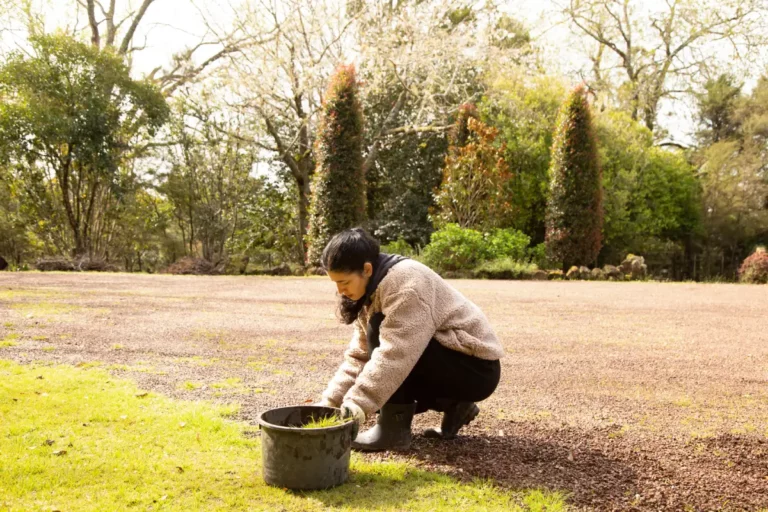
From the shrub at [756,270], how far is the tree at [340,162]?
27.2 ft

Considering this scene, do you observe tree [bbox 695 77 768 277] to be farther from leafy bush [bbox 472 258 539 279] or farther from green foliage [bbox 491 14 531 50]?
leafy bush [bbox 472 258 539 279]

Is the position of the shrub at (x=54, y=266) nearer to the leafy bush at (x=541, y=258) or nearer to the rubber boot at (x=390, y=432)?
the leafy bush at (x=541, y=258)

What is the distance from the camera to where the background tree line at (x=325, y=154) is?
14.2 meters

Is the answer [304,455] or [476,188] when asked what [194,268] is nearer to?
[476,188]

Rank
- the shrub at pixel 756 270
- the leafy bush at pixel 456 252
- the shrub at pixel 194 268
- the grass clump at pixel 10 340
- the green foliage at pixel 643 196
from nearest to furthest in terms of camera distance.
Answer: the grass clump at pixel 10 340
the leafy bush at pixel 456 252
the shrub at pixel 756 270
the shrub at pixel 194 268
the green foliage at pixel 643 196

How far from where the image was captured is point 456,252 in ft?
42.5

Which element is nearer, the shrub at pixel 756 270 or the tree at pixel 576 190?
the shrub at pixel 756 270

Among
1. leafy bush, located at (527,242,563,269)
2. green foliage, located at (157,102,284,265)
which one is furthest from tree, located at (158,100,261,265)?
leafy bush, located at (527,242,563,269)

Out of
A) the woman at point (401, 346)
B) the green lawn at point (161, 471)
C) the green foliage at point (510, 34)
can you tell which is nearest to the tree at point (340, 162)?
the green foliage at point (510, 34)

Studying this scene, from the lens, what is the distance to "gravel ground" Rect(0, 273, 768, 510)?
8.10 feet

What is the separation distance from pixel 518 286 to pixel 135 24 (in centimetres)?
1538

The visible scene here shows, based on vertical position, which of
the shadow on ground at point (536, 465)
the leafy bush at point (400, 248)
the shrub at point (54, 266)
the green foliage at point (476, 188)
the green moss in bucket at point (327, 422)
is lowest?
the shadow on ground at point (536, 465)

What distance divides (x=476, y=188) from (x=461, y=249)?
2351mm

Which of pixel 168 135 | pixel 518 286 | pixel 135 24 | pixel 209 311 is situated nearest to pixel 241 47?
pixel 168 135
